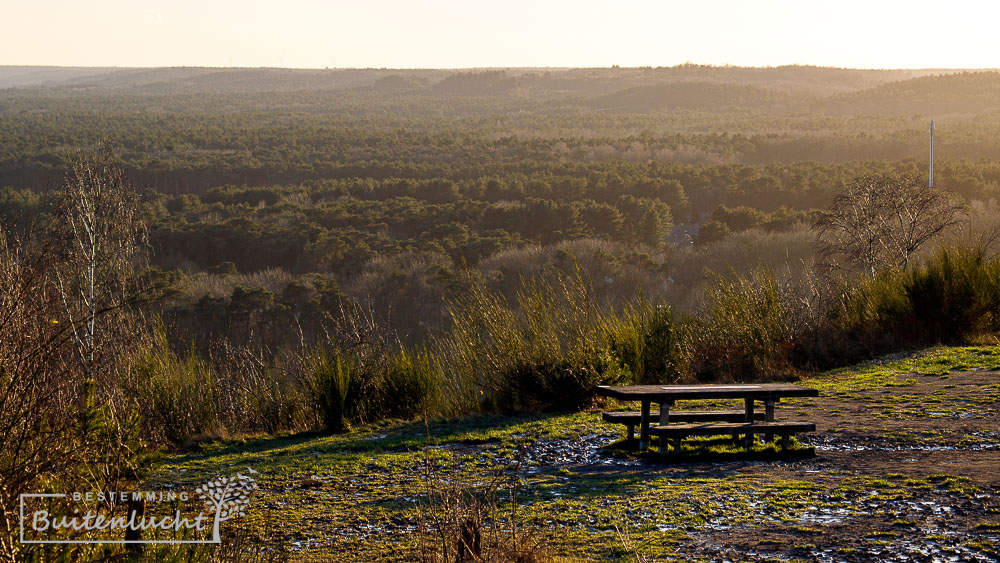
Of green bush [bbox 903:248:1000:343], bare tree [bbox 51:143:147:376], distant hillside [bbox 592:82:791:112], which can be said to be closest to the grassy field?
green bush [bbox 903:248:1000:343]

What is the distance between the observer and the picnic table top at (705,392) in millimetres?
6465

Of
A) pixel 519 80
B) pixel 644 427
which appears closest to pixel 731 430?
pixel 644 427

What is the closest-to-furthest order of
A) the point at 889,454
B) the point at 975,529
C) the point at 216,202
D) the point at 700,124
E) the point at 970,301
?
the point at 975,529, the point at 889,454, the point at 970,301, the point at 216,202, the point at 700,124

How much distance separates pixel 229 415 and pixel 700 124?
263ft

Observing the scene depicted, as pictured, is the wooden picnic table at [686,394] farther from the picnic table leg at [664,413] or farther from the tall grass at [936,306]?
the tall grass at [936,306]

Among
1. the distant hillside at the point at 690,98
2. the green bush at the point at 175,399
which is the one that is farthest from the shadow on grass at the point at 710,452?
the distant hillside at the point at 690,98

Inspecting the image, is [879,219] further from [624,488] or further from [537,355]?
[624,488]

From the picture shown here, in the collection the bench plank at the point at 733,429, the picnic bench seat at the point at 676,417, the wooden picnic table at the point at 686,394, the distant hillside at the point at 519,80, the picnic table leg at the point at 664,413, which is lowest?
the picnic bench seat at the point at 676,417

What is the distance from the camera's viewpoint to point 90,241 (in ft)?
46.5

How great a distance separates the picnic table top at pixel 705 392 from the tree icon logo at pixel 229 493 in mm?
2722

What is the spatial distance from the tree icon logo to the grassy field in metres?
0.12

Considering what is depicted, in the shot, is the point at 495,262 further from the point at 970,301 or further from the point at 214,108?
the point at 214,108

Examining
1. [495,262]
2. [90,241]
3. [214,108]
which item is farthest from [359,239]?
[214,108]

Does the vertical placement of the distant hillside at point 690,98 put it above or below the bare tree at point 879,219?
above
